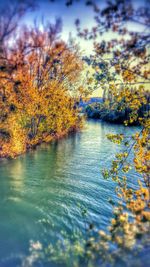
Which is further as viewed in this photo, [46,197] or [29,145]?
[29,145]

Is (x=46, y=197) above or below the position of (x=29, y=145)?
below

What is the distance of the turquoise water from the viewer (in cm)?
646

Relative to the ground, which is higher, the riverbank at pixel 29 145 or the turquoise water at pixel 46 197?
the riverbank at pixel 29 145

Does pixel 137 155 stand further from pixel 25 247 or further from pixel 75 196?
pixel 25 247

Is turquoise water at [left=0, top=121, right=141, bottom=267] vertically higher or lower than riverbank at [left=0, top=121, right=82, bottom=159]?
lower

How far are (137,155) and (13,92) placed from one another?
34.1 feet

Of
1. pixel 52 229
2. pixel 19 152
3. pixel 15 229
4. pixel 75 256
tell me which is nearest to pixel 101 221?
pixel 52 229

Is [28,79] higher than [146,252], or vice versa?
[28,79]

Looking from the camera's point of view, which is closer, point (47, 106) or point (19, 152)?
point (19, 152)

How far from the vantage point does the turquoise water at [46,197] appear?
21.2 feet

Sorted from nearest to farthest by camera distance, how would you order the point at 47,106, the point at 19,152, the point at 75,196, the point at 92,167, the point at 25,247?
1. the point at 25,247
2. the point at 75,196
3. the point at 92,167
4. the point at 19,152
5. the point at 47,106

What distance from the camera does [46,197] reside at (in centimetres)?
925

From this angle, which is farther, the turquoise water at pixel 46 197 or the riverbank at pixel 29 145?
the riverbank at pixel 29 145

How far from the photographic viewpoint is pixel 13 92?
14922 mm
